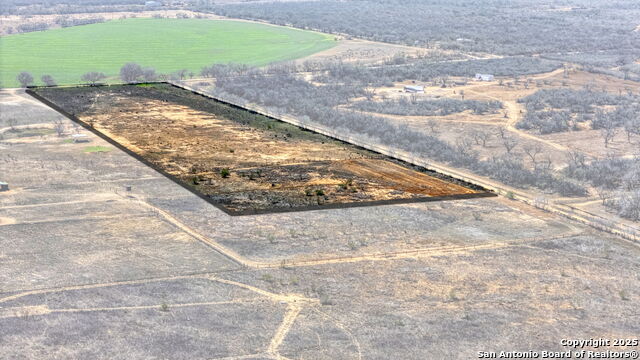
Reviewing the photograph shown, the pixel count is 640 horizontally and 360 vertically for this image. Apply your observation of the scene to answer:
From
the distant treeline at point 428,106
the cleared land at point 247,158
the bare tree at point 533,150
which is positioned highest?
the cleared land at point 247,158

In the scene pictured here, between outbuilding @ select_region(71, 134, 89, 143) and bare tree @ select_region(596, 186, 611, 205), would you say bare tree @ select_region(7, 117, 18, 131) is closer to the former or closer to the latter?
outbuilding @ select_region(71, 134, 89, 143)

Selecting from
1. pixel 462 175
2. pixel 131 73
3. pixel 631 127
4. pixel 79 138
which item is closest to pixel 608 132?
pixel 631 127

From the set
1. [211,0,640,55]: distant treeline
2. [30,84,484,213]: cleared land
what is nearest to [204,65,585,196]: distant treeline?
[30,84,484,213]: cleared land

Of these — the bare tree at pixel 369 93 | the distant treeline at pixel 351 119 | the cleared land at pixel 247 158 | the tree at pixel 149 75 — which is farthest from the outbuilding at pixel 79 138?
the tree at pixel 149 75

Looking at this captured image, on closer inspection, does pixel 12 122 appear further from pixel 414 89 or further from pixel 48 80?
pixel 414 89

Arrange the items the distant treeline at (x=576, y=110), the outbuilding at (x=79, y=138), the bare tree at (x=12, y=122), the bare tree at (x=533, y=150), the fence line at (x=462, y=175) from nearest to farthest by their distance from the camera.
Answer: the fence line at (x=462, y=175)
the outbuilding at (x=79, y=138)
the bare tree at (x=533, y=150)
the bare tree at (x=12, y=122)
the distant treeline at (x=576, y=110)

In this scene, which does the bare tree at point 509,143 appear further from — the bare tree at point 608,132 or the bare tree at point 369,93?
the bare tree at point 369,93

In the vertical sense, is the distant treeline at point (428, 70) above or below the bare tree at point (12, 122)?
above

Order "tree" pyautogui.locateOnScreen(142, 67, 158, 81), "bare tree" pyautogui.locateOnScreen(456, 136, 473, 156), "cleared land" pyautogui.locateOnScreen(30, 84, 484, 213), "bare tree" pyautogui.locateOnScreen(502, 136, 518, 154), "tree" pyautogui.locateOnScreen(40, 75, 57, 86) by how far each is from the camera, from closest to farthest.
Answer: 1. "cleared land" pyautogui.locateOnScreen(30, 84, 484, 213)
2. "bare tree" pyautogui.locateOnScreen(456, 136, 473, 156)
3. "bare tree" pyautogui.locateOnScreen(502, 136, 518, 154)
4. "tree" pyautogui.locateOnScreen(40, 75, 57, 86)
5. "tree" pyautogui.locateOnScreen(142, 67, 158, 81)
